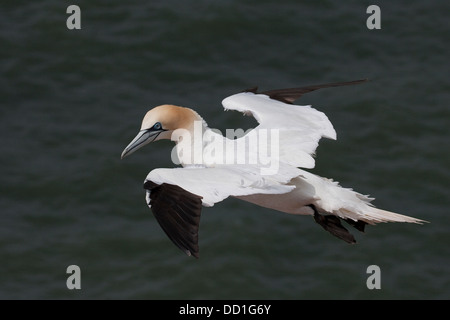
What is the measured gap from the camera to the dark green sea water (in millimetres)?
16125

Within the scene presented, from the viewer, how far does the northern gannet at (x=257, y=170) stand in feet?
34.2

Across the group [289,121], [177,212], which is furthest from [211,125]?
[177,212]

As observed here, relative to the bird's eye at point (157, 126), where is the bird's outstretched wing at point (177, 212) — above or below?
below

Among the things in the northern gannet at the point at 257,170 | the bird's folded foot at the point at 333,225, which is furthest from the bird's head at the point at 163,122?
the bird's folded foot at the point at 333,225

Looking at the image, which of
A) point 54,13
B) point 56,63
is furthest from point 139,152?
point 54,13

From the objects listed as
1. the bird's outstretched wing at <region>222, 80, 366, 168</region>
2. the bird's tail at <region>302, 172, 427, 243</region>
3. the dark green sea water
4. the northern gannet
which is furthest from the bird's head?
the dark green sea water

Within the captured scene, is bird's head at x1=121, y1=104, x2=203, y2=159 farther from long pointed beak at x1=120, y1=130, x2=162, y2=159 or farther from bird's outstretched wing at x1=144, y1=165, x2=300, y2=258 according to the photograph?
bird's outstretched wing at x1=144, y1=165, x2=300, y2=258

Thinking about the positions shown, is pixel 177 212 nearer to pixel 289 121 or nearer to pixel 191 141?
pixel 191 141

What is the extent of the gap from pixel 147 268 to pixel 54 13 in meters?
6.17

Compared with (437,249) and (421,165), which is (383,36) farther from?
(437,249)

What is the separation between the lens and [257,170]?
443 inches

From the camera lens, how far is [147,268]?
16.2m

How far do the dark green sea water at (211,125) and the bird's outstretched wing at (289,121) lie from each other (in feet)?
10.7

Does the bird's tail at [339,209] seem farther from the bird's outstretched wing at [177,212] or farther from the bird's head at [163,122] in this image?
the bird's outstretched wing at [177,212]
